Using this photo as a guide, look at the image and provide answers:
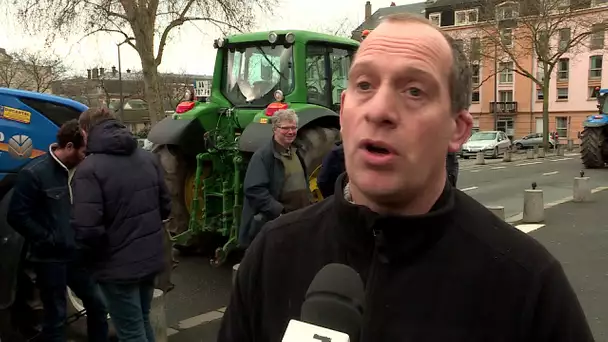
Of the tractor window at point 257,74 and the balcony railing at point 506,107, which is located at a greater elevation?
the tractor window at point 257,74

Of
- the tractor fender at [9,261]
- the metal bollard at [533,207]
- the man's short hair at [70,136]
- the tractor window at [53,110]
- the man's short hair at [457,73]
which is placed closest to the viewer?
the man's short hair at [457,73]

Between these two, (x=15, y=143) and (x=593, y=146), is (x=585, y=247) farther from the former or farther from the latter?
(x=593, y=146)

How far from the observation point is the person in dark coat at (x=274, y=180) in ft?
17.2

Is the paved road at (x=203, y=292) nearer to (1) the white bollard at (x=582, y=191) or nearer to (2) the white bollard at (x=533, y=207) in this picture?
(2) the white bollard at (x=533, y=207)

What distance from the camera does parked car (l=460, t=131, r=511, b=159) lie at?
2952 cm

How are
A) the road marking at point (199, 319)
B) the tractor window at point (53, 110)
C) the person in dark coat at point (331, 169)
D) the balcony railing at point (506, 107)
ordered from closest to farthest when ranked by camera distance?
the tractor window at point (53, 110)
the person in dark coat at point (331, 169)
the road marking at point (199, 319)
the balcony railing at point (506, 107)

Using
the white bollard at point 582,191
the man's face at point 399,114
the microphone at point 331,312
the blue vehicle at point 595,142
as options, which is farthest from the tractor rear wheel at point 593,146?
the microphone at point 331,312

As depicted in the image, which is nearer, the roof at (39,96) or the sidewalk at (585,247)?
the roof at (39,96)

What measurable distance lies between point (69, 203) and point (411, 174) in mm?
3403

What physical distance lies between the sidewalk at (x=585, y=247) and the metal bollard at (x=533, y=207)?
6.8 inches

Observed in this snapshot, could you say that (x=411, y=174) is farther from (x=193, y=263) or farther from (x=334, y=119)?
(x=193, y=263)

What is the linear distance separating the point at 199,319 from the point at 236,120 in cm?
269

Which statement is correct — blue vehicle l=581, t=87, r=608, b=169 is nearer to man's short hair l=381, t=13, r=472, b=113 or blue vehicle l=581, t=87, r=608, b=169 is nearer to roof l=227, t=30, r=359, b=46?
roof l=227, t=30, r=359, b=46

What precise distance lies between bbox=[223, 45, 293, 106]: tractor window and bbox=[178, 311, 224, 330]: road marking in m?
2.78
